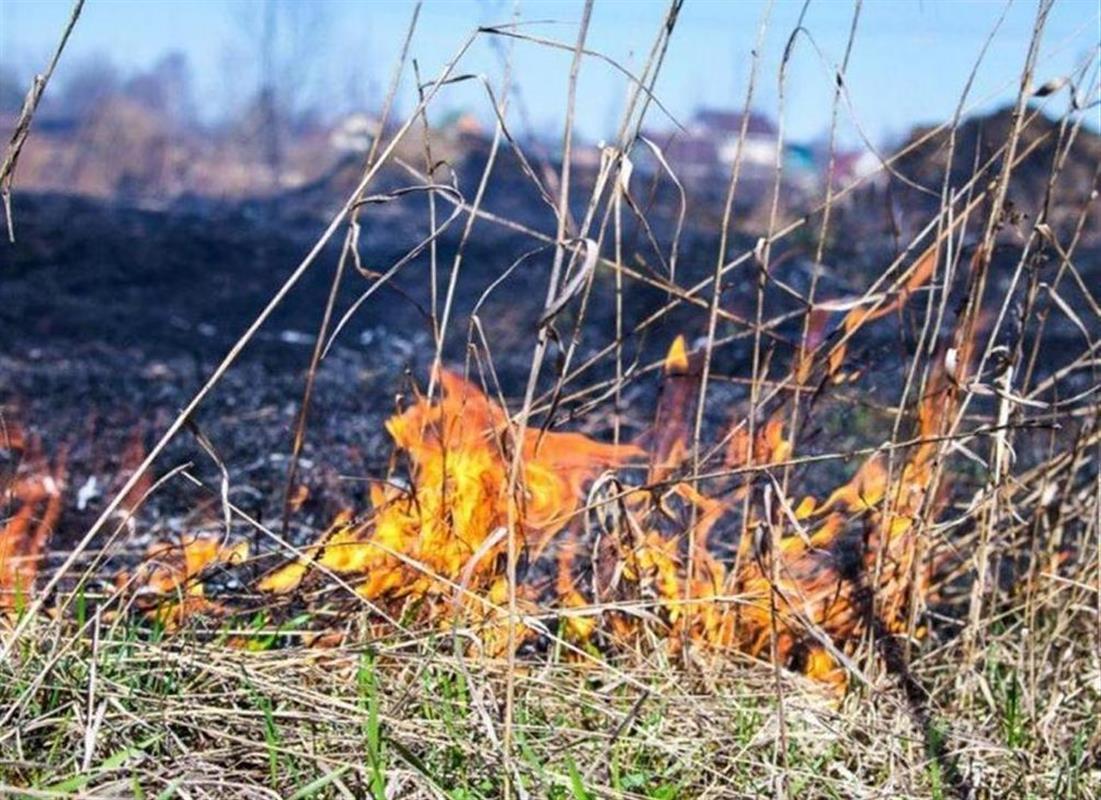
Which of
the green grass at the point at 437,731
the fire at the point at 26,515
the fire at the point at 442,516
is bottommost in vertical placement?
the fire at the point at 26,515

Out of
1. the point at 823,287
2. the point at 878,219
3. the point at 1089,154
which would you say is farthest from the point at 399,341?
the point at 1089,154

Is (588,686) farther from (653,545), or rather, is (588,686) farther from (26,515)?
(26,515)

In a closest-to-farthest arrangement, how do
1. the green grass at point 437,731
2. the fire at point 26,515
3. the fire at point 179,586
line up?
the green grass at point 437,731 < the fire at point 179,586 < the fire at point 26,515

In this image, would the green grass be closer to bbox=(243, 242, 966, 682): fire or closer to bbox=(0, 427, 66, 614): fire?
bbox=(243, 242, 966, 682): fire

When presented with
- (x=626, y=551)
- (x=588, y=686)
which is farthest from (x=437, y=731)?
(x=626, y=551)

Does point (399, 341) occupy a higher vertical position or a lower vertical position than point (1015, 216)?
lower

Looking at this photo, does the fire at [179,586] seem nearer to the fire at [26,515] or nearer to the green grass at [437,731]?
the green grass at [437,731]

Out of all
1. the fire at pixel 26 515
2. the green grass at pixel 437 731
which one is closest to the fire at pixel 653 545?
the green grass at pixel 437 731

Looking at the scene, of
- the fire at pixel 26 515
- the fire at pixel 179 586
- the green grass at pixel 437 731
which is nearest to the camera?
the green grass at pixel 437 731

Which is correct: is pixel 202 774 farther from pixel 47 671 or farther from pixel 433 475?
pixel 433 475

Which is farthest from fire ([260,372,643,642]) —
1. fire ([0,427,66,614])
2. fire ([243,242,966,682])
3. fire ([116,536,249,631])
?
fire ([0,427,66,614])

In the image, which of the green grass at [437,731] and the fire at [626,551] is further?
the fire at [626,551]

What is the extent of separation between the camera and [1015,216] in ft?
6.78

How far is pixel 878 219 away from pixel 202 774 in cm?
1730
